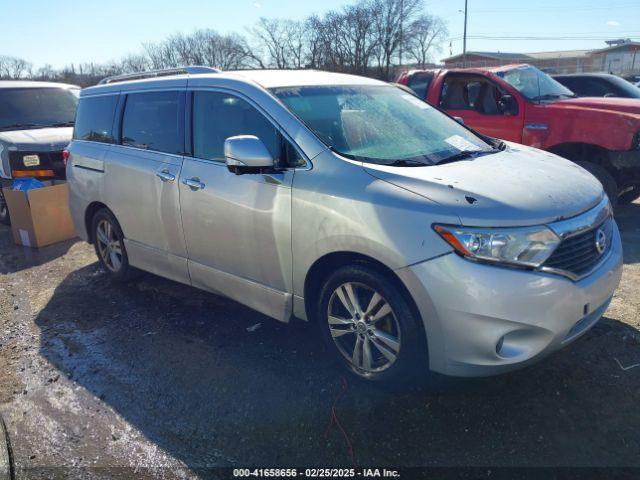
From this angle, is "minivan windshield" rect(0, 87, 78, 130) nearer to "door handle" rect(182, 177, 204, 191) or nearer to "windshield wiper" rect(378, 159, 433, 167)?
"door handle" rect(182, 177, 204, 191)

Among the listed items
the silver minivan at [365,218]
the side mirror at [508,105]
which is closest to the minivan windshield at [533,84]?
the side mirror at [508,105]

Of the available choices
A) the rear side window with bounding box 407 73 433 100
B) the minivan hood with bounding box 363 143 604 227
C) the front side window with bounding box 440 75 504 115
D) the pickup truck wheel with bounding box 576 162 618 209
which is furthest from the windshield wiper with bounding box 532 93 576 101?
the minivan hood with bounding box 363 143 604 227

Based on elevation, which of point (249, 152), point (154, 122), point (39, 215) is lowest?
point (39, 215)

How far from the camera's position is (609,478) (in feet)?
7.58

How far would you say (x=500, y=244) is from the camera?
8.06 ft

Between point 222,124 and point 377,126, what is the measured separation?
1110 millimetres

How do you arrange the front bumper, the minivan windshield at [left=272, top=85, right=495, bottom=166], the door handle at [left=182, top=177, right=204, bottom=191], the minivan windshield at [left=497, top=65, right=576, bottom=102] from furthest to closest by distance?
the minivan windshield at [left=497, top=65, right=576, bottom=102]
the door handle at [left=182, top=177, right=204, bottom=191]
the minivan windshield at [left=272, top=85, right=495, bottom=166]
the front bumper

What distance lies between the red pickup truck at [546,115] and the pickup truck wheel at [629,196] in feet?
A: 0.04

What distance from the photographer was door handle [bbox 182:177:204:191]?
362cm

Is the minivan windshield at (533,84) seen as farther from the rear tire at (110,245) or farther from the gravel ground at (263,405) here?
the rear tire at (110,245)

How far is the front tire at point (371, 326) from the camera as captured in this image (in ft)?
8.91

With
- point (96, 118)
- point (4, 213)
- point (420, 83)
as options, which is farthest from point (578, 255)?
point (4, 213)

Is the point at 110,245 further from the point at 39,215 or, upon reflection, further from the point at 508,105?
the point at 508,105

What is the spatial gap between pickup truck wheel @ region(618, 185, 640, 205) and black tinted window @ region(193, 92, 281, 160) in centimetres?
562
